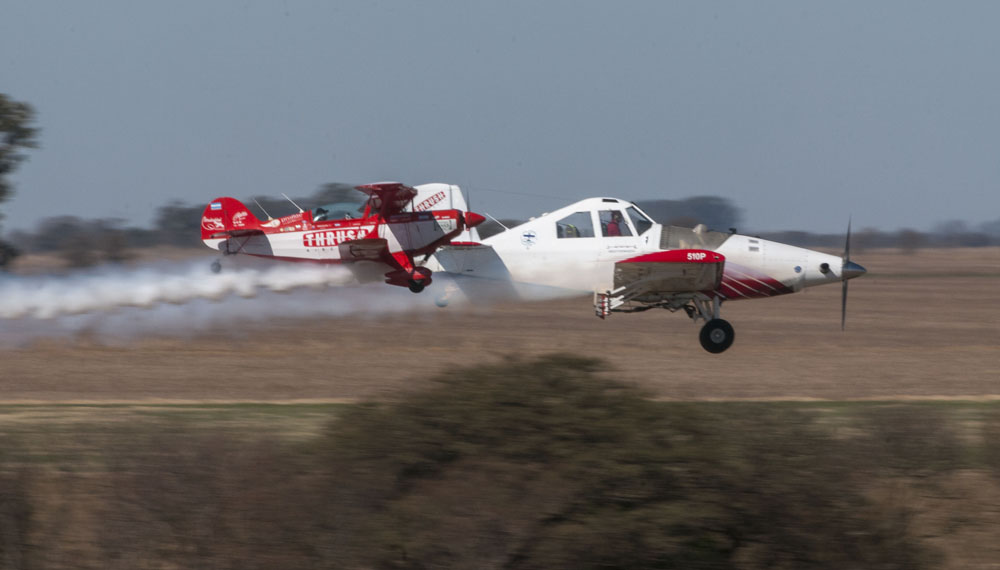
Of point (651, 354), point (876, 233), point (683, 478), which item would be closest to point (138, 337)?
point (651, 354)

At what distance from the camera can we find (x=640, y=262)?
21.0 metres

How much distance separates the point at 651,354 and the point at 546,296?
10.8m

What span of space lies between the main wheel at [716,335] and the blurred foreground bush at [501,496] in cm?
1354

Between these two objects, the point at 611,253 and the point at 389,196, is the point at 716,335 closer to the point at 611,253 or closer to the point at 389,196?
the point at 611,253

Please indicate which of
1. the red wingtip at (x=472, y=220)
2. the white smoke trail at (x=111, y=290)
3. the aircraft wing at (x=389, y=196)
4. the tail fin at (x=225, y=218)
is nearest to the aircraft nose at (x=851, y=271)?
the red wingtip at (x=472, y=220)

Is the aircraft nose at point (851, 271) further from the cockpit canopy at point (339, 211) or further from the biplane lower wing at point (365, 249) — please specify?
the cockpit canopy at point (339, 211)

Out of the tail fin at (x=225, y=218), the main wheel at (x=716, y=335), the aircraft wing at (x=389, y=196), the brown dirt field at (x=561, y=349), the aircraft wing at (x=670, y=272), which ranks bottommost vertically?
the brown dirt field at (x=561, y=349)

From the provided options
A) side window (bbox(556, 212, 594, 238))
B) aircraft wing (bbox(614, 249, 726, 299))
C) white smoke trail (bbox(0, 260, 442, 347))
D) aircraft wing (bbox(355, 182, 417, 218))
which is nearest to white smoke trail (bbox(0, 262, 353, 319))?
white smoke trail (bbox(0, 260, 442, 347))

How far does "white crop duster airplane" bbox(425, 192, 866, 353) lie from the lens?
2116cm

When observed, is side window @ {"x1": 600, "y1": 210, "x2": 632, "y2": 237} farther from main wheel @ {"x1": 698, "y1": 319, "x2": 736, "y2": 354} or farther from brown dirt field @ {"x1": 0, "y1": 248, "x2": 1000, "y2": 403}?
brown dirt field @ {"x1": 0, "y1": 248, "x2": 1000, "y2": 403}

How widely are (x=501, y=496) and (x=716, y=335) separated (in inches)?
606

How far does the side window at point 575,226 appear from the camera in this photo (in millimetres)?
21328

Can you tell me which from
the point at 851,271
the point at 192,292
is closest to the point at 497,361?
the point at 851,271

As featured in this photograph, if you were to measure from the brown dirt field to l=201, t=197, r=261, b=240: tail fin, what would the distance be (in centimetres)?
356
